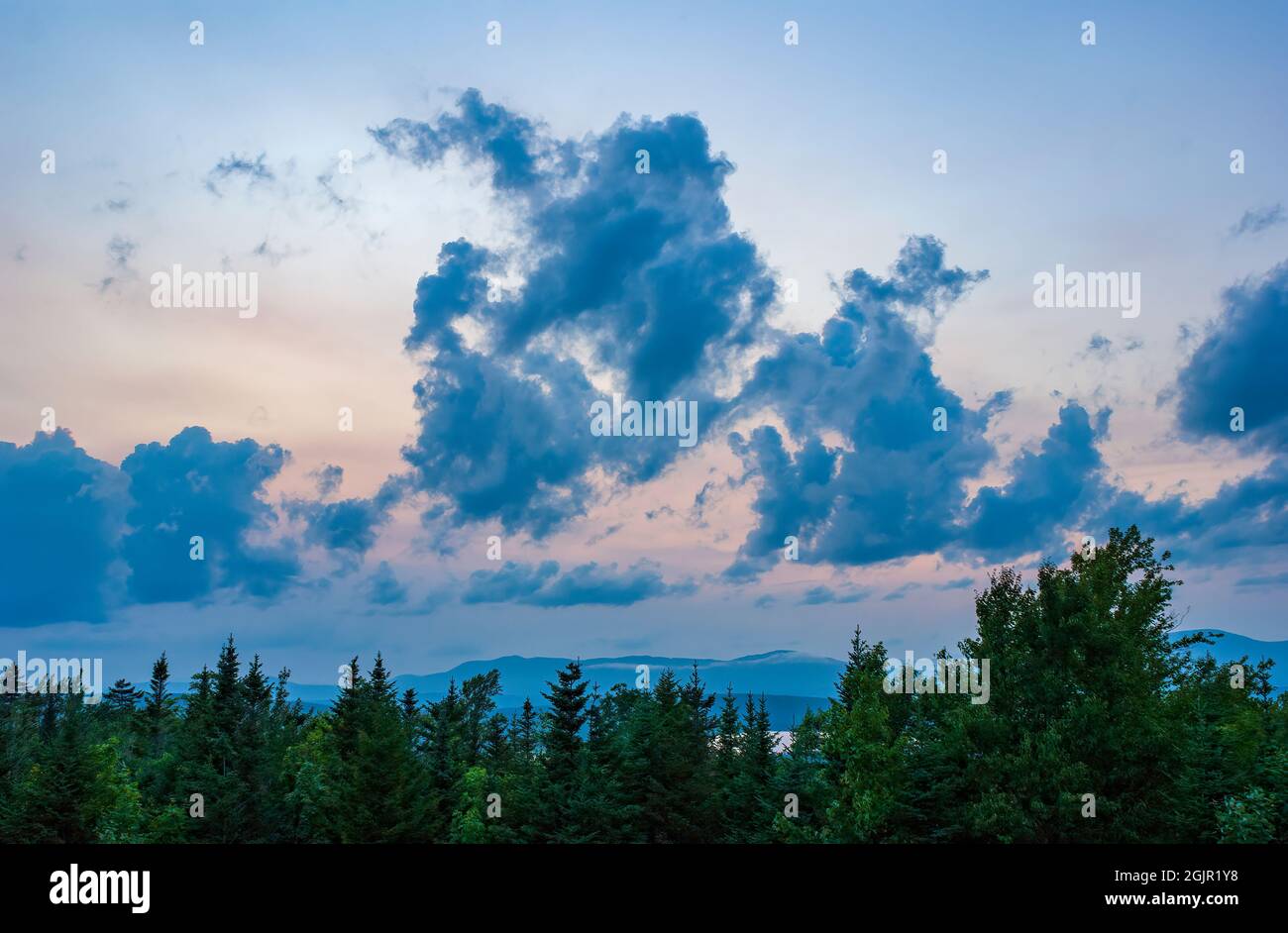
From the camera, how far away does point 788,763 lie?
66.8m

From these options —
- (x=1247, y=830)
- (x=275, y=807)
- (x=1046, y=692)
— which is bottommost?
(x=275, y=807)

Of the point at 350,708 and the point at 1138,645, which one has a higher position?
the point at 1138,645

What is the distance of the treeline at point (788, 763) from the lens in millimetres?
48000

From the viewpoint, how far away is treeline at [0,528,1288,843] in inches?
1890

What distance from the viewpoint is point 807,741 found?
64875 millimetres
